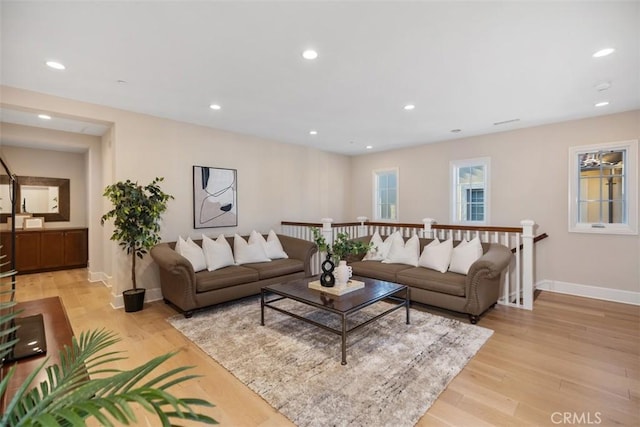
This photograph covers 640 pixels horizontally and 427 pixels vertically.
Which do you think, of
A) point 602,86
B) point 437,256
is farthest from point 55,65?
point 602,86

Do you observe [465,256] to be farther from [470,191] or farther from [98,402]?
[98,402]

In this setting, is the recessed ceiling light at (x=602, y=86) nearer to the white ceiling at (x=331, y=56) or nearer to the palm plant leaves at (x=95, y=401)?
the white ceiling at (x=331, y=56)

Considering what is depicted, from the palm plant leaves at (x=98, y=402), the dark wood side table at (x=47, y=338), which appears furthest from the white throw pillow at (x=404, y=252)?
the palm plant leaves at (x=98, y=402)

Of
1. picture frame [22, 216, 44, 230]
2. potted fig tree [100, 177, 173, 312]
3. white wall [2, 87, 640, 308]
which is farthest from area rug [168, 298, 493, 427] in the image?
picture frame [22, 216, 44, 230]

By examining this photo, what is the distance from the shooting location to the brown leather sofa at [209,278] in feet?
11.2

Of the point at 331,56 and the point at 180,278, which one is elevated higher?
the point at 331,56

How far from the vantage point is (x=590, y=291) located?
4.21 m

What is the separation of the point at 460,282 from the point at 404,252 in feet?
3.17

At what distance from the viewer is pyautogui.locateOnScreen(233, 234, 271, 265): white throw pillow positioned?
4.36 metres

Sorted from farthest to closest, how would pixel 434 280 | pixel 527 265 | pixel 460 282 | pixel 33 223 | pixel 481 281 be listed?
Result: pixel 33 223, pixel 527 265, pixel 434 280, pixel 460 282, pixel 481 281

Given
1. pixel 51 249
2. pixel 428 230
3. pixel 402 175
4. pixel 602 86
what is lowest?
pixel 51 249

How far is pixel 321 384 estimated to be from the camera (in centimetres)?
218

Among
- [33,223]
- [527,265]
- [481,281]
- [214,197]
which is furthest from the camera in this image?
[33,223]

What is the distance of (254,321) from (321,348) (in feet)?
3.22
